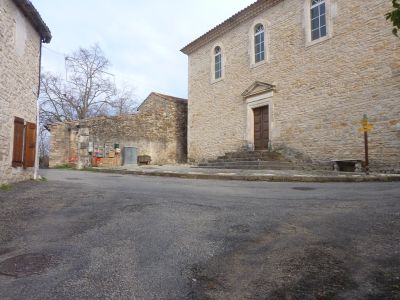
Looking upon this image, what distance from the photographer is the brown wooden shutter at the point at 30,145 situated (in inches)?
352

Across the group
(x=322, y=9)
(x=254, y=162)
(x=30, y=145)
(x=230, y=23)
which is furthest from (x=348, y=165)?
(x=30, y=145)

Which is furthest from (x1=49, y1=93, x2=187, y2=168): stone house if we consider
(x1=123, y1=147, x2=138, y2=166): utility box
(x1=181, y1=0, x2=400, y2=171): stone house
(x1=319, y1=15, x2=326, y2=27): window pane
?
(x1=319, y1=15, x2=326, y2=27): window pane

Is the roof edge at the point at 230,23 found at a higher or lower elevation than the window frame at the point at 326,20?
higher

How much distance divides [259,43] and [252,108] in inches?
126

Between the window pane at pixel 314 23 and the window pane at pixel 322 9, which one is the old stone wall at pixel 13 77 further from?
the window pane at pixel 322 9

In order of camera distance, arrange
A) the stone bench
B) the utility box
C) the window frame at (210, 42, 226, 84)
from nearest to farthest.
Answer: the stone bench
the window frame at (210, 42, 226, 84)
the utility box

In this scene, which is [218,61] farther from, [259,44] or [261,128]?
[261,128]

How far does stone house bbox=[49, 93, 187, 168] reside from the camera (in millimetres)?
18250

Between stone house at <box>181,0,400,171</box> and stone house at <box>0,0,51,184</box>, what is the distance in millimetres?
9315

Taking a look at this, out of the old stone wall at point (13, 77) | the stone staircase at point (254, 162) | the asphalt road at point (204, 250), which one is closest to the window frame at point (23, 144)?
the old stone wall at point (13, 77)

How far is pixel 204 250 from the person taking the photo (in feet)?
9.52

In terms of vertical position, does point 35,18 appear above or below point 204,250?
above

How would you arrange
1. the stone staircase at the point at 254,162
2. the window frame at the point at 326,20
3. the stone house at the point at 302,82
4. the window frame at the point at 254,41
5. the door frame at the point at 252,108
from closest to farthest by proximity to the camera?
the stone house at the point at 302,82, the window frame at the point at 326,20, the stone staircase at the point at 254,162, the door frame at the point at 252,108, the window frame at the point at 254,41

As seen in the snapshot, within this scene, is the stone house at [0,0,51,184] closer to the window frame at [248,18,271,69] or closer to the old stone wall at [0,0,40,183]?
the old stone wall at [0,0,40,183]
